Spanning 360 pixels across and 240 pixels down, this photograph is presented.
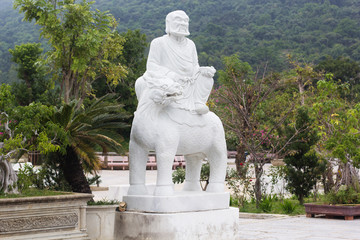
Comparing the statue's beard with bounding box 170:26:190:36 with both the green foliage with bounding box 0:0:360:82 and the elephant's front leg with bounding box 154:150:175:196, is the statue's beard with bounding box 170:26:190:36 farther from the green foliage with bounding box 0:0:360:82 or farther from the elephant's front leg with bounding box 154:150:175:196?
the green foliage with bounding box 0:0:360:82

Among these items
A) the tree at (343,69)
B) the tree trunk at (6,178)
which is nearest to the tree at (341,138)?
the tree trunk at (6,178)

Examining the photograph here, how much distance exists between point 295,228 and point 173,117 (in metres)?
4.37

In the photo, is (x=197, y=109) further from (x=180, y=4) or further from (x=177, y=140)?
(x=180, y=4)

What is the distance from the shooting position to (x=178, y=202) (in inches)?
251

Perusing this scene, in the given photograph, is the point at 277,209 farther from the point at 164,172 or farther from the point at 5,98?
the point at 5,98

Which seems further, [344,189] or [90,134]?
[344,189]

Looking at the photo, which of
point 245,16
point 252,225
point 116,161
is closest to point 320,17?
point 245,16

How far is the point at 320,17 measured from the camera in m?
64.2

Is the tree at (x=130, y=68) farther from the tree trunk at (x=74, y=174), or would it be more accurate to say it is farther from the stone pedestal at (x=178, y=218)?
the stone pedestal at (x=178, y=218)

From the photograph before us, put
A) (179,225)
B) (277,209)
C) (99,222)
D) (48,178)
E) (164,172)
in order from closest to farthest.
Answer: (179,225)
(164,172)
(99,222)
(48,178)
(277,209)

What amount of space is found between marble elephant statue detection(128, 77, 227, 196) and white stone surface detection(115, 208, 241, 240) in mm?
356

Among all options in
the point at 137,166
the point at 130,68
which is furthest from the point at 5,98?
the point at 130,68

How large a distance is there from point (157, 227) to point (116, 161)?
77.5ft

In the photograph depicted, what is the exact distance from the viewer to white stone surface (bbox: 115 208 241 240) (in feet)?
20.3
